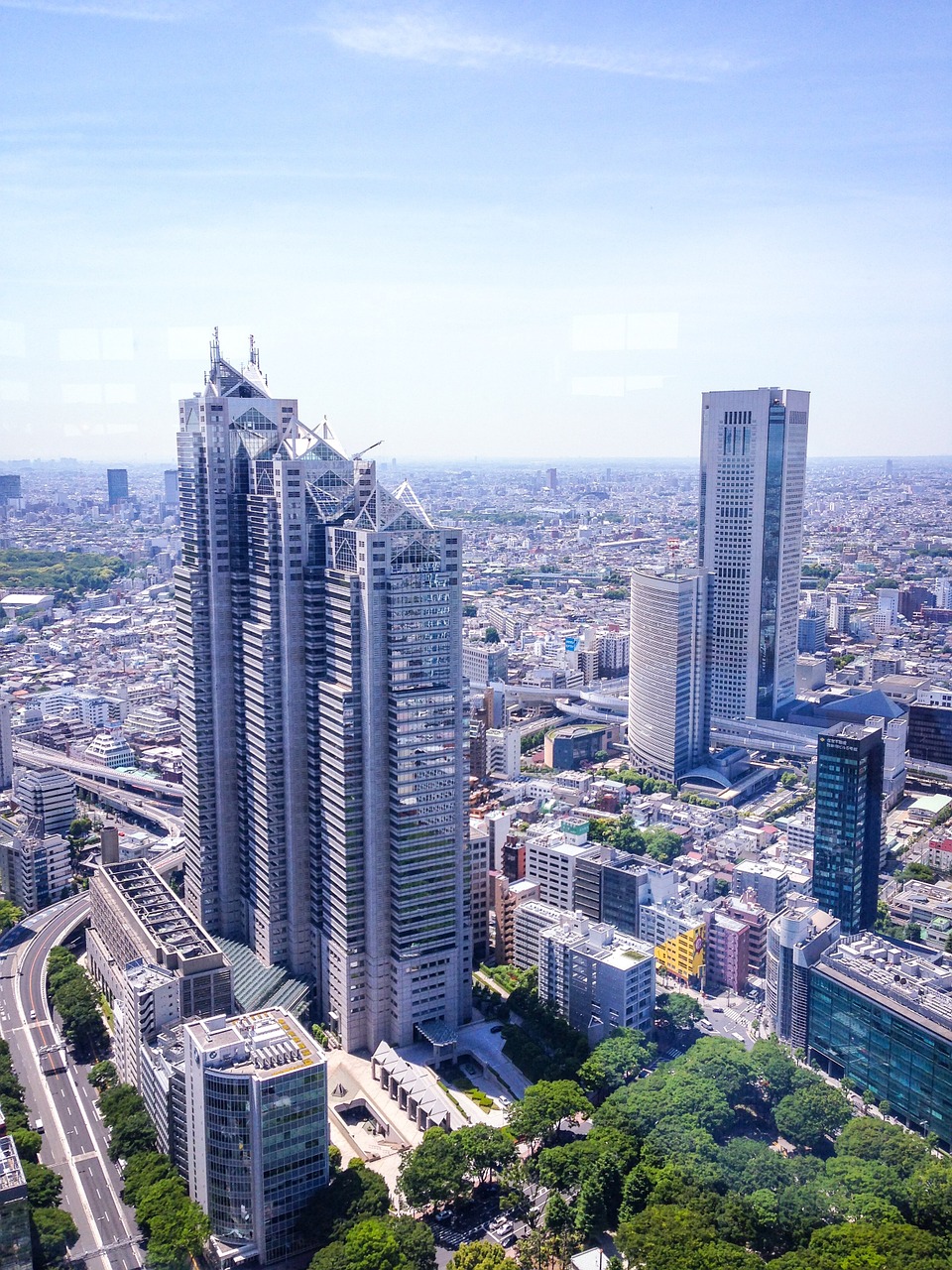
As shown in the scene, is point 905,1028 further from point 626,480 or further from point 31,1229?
point 626,480

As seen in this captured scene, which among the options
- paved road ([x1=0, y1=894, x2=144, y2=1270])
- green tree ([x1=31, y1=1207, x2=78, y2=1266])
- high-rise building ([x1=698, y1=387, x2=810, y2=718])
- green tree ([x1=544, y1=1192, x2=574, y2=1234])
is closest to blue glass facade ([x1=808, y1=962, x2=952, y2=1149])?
green tree ([x1=544, y1=1192, x2=574, y2=1234])

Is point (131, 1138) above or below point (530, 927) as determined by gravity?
below

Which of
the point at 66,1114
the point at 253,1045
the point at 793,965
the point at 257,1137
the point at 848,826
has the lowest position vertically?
the point at 66,1114

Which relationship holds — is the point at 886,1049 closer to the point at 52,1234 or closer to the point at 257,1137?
the point at 257,1137

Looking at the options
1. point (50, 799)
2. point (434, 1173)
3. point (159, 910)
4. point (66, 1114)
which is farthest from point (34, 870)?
point (434, 1173)

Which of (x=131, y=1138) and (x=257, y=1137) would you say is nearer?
(x=257, y=1137)

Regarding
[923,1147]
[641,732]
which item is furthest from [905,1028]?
[641,732]

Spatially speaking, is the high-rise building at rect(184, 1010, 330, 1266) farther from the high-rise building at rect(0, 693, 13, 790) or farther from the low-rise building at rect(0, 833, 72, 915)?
the high-rise building at rect(0, 693, 13, 790)
